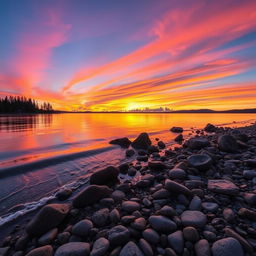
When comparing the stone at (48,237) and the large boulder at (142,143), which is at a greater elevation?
the large boulder at (142,143)

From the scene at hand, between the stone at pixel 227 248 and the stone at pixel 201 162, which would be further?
the stone at pixel 201 162

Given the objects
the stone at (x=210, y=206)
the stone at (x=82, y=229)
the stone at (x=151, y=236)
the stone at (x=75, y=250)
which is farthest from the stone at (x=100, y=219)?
the stone at (x=210, y=206)

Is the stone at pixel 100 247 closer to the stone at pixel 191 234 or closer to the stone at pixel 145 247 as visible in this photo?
the stone at pixel 145 247

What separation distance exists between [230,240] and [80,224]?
224 centimetres

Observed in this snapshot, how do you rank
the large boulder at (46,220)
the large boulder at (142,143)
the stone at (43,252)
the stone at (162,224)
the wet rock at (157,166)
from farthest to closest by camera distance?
the large boulder at (142,143), the wet rock at (157,166), the large boulder at (46,220), the stone at (162,224), the stone at (43,252)

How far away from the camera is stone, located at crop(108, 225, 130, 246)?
2082 millimetres

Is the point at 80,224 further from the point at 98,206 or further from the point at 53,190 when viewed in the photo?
the point at 53,190

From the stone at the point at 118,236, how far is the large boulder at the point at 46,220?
43.8 inches

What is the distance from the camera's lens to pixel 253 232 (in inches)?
80.3

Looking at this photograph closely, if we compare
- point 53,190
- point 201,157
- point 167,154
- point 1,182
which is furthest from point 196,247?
point 1,182

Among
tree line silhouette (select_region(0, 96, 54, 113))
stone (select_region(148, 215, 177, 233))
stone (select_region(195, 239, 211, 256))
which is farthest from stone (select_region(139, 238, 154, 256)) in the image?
tree line silhouette (select_region(0, 96, 54, 113))

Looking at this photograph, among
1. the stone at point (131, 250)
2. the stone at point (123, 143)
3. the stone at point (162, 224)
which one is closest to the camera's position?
the stone at point (131, 250)

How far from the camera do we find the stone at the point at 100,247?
1925mm

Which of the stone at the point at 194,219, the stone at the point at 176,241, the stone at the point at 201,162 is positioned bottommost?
the stone at the point at 176,241
